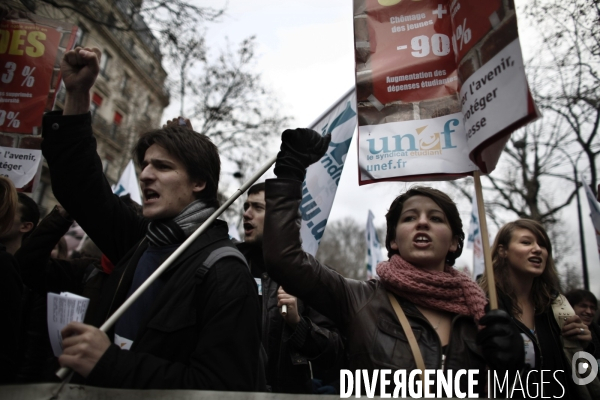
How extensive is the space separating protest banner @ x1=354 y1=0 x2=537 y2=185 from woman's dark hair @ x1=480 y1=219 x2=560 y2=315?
948 millimetres

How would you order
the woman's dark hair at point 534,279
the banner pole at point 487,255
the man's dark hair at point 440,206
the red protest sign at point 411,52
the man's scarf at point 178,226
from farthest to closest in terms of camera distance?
the woman's dark hair at point 534,279 < the red protest sign at point 411,52 < the man's dark hair at point 440,206 < the man's scarf at point 178,226 < the banner pole at point 487,255

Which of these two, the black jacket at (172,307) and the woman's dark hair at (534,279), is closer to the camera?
the black jacket at (172,307)

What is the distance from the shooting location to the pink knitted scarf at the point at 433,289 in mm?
1934

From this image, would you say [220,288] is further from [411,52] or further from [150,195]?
[411,52]

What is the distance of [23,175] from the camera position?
3523 millimetres

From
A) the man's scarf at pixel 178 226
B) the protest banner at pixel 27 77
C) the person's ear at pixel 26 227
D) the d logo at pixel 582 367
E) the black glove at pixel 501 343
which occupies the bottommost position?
the d logo at pixel 582 367

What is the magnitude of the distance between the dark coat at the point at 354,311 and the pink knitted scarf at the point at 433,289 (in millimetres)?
45

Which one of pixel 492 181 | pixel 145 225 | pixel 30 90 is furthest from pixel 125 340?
pixel 492 181

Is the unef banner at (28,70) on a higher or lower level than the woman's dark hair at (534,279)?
higher

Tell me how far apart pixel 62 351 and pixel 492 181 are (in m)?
16.5

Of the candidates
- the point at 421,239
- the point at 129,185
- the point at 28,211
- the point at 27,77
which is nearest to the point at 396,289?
the point at 421,239

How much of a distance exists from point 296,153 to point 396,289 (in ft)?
2.39

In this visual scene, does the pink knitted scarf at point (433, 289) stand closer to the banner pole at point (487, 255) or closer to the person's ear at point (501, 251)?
the banner pole at point (487, 255)

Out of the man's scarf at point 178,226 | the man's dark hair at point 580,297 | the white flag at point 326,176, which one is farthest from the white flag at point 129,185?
the man's dark hair at point 580,297
